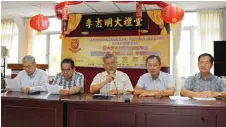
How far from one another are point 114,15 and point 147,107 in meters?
3.32

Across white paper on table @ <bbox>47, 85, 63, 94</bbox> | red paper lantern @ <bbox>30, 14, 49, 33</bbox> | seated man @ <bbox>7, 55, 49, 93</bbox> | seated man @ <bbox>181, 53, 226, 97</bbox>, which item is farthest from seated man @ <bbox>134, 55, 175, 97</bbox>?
red paper lantern @ <bbox>30, 14, 49, 33</bbox>

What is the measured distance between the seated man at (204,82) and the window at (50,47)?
3.73 m

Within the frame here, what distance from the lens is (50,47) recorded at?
5.68 meters

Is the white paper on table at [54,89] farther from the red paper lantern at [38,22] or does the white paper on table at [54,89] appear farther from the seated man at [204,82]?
the red paper lantern at [38,22]

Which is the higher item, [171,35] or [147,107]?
[171,35]

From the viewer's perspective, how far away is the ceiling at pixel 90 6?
4.27 metres

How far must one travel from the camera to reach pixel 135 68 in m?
4.79

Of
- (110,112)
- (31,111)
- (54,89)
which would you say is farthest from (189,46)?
(31,111)

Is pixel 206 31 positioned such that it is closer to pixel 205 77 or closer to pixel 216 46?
pixel 216 46

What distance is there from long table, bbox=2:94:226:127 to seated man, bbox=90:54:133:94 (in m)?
0.61

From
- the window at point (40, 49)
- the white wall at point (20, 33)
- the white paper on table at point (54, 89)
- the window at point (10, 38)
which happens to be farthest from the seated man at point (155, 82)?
the window at point (10, 38)

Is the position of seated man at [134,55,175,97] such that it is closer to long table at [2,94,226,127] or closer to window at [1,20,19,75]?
long table at [2,94,226,127]

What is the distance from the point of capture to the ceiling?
4.27 meters

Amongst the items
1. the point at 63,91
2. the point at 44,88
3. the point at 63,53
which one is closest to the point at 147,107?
the point at 63,91
